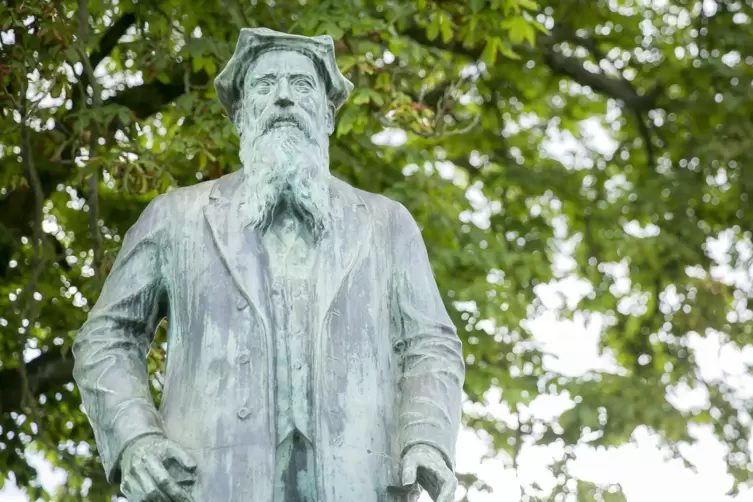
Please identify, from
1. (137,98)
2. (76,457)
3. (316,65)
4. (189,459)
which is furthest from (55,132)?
(189,459)

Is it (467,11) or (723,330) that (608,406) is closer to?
(723,330)

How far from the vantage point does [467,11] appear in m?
10.5

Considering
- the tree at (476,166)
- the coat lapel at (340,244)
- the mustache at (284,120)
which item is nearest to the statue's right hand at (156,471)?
the coat lapel at (340,244)

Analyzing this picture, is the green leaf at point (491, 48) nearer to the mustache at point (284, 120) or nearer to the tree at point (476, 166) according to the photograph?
the tree at point (476, 166)

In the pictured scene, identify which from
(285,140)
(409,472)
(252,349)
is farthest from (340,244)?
(409,472)

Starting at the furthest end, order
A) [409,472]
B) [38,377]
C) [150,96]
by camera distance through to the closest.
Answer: [150,96] → [38,377] → [409,472]

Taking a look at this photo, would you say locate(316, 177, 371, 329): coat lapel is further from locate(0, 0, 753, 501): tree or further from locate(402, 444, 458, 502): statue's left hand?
locate(0, 0, 753, 501): tree

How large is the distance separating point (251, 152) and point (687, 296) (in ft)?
25.3

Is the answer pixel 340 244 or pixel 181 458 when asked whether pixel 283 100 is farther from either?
pixel 181 458

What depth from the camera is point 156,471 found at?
479 centimetres

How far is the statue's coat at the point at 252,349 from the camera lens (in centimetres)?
493

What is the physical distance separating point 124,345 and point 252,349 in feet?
1.51

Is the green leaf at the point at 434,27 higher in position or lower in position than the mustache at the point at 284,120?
higher

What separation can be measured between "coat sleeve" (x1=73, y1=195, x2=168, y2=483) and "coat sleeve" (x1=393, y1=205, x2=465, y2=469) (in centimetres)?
77
